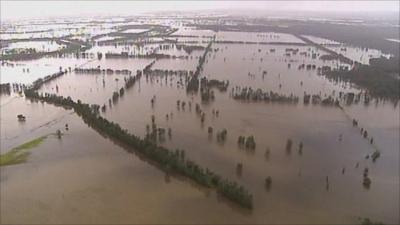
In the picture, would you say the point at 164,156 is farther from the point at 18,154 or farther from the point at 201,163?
the point at 18,154

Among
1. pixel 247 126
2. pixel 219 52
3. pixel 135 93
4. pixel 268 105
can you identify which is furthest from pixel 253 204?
pixel 219 52

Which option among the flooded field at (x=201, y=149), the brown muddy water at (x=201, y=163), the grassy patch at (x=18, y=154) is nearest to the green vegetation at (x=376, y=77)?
the flooded field at (x=201, y=149)

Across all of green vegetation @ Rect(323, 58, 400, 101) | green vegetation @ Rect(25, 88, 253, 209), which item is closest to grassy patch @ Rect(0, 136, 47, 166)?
green vegetation @ Rect(25, 88, 253, 209)

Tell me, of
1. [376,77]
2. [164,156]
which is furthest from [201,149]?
[376,77]

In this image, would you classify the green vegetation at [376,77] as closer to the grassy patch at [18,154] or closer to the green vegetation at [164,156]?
the green vegetation at [164,156]

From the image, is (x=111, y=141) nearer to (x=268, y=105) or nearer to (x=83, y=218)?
(x=83, y=218)

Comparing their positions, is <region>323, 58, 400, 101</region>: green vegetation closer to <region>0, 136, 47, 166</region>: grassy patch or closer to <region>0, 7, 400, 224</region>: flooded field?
<region>0, 7, 400, 224</region>: flooded field
